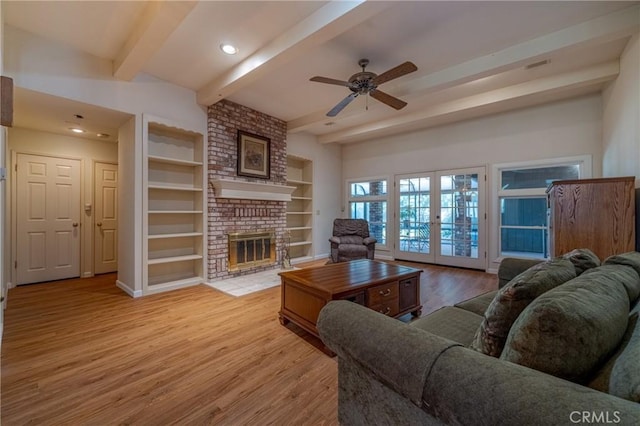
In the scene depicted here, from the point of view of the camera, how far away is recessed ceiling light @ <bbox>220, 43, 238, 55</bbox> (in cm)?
285

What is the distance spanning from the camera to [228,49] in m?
2.92

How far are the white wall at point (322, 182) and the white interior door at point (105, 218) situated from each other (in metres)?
3.30

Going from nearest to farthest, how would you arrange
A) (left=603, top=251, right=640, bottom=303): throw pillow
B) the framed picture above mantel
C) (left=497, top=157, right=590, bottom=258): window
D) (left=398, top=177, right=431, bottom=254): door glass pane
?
(left=603, top=251, right=640, bottom=303): throw pillow, (left=497, top=157, right=590, bottom=258): window, the framed picture above mantel, (left=398, top=177, right=431, bottom=254): door glass pane

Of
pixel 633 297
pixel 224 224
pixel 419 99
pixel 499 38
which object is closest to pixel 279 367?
pixel 633 297

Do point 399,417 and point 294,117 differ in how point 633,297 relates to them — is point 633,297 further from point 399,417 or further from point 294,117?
point 294,117

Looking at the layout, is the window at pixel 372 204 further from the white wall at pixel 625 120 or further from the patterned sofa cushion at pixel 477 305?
the patterned sofa cushion at pixel 477 305

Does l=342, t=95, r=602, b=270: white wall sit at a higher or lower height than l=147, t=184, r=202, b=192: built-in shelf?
higher

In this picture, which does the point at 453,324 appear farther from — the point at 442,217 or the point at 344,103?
the point at 442,217

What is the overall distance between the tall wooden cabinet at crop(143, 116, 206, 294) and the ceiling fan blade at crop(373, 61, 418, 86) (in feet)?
9.11

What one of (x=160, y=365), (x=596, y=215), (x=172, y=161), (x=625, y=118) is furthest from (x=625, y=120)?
(x=172, y=161)

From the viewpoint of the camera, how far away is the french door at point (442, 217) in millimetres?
5008

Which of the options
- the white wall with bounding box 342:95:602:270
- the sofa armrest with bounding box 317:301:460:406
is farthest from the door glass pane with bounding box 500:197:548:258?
the sofa armrest with bounding box 317:301:460:406

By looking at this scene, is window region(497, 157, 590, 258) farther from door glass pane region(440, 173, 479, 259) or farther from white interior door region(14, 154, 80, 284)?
white interior door region(14, 154, 80, 284)

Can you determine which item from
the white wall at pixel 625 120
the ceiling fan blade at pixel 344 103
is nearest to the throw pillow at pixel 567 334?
the white wall at pixel 625 120
